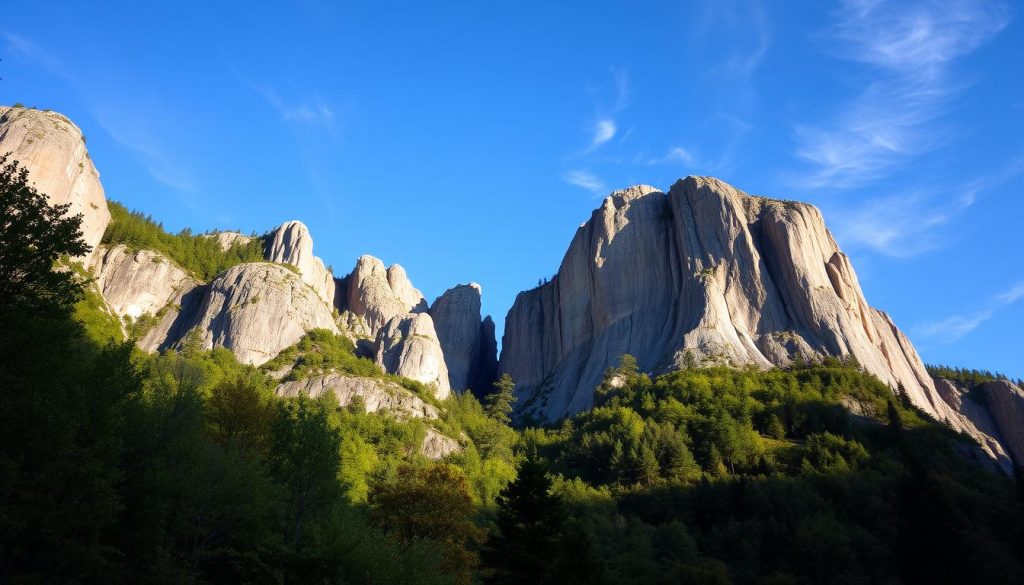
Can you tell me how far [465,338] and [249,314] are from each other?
1733 inches

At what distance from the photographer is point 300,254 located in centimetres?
11544

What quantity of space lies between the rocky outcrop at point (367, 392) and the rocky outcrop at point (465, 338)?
31.0 metres

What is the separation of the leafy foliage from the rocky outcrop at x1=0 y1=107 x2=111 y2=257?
683 centimetres

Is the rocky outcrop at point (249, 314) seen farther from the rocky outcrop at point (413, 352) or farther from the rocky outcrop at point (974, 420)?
the rocky outcrop at point (974, 420)

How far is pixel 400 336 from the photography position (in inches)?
4021

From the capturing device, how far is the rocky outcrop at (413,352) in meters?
96.2

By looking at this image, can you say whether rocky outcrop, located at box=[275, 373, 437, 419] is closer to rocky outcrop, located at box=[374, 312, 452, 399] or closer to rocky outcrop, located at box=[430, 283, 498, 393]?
rocky outcrop, located at box=[374, 312, 452, 399]

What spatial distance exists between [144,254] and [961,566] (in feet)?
311

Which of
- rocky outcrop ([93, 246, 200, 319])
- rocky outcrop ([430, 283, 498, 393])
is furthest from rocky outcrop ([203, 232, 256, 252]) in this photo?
rocky outcrop ([430, 283, 498, 393])

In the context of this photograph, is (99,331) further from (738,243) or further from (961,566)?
(738,243)

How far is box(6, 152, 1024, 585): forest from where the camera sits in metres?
21.4

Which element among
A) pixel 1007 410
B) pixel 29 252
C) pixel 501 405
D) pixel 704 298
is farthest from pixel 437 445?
pixel 1007 410

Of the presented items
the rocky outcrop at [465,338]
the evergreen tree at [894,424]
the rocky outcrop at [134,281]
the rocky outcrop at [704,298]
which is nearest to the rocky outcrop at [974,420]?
the rocky outcrop at [704,298]

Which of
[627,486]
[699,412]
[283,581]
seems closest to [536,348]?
[699,412]
